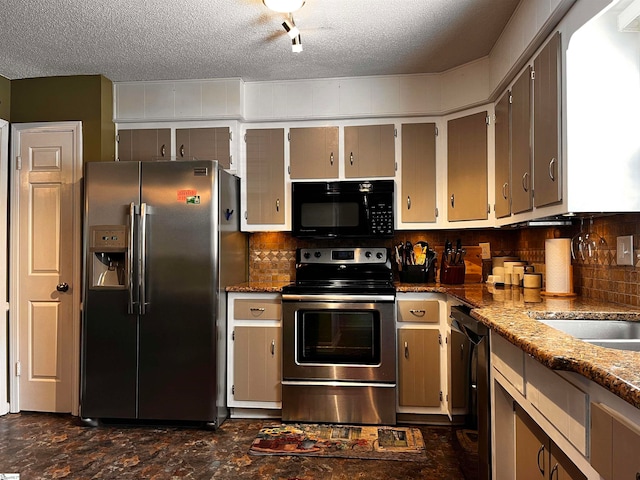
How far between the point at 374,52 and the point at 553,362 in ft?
7.88

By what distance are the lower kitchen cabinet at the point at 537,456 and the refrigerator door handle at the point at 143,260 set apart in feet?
7.36

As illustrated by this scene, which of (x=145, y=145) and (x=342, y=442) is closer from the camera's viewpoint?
(x=342, y=442)

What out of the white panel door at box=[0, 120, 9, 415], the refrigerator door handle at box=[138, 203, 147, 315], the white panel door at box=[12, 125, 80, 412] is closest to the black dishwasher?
the refrigerator door handle at box=[138, 203, 147, 315]

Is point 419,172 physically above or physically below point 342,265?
above

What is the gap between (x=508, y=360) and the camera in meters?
1.64

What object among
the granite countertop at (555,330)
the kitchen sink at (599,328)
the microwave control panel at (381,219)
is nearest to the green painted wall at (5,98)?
the microwave control panel at (381,219)

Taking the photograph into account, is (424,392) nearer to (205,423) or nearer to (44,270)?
(205,423)

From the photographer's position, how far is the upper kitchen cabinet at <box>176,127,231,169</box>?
11.2 feet

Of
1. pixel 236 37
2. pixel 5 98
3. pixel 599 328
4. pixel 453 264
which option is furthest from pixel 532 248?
pixel 5 98

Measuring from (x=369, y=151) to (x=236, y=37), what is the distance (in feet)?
3.98

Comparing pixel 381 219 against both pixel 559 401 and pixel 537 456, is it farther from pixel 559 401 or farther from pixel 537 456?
pixel 559 401

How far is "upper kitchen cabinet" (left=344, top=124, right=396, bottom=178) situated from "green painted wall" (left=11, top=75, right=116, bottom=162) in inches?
69.8

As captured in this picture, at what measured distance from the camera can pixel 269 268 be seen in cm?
373

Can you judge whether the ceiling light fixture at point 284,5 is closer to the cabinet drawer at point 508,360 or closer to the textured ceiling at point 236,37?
the textured ceiling at point 236,37
